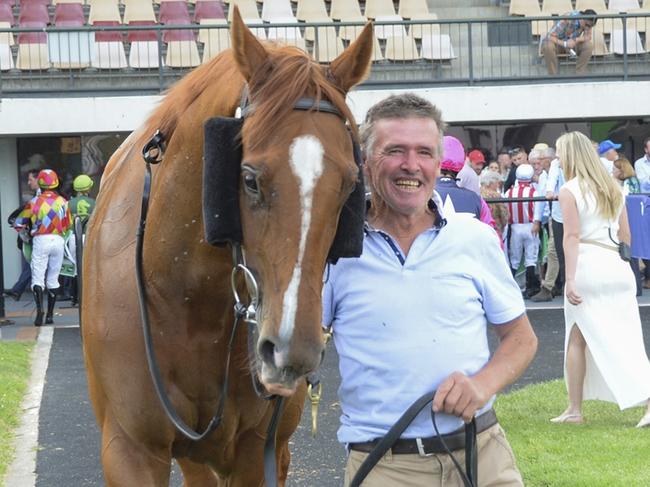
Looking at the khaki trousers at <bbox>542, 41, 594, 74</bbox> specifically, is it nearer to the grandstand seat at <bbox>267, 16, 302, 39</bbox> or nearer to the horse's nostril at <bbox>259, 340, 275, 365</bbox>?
the grandstand seat at <bbox>267, 16, 302, 39</bbox>

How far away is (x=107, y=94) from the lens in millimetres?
18391

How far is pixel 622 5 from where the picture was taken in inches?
872

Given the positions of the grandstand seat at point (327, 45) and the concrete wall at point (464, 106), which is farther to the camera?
the grandstand seat at point (327, 45)

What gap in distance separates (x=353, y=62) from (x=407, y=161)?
0.33 m

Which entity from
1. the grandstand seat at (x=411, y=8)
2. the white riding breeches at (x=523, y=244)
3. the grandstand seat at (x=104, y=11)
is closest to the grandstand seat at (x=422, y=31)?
the grandstand seat at (x=411, y=8)

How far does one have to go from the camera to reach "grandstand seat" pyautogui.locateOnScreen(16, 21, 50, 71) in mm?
18750

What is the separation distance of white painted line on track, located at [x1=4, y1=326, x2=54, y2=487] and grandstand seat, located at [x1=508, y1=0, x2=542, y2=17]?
12.2m

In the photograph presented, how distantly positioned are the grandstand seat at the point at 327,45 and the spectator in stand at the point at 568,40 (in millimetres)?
3399

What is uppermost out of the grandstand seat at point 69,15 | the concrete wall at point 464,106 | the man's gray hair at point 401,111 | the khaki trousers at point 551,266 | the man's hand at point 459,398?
the grandstand seat at point 69,15

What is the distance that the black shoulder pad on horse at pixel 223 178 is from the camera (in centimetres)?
334

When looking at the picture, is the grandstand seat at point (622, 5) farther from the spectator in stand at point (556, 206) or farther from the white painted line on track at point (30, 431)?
the white painted line on track at point (30, 431)

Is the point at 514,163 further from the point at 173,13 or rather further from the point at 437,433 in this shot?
the point at 437,433

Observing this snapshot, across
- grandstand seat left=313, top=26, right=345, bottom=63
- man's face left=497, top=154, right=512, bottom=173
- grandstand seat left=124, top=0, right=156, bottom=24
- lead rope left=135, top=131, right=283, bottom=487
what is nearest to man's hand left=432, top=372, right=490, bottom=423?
lead rope left=135, top=131, right=283, bottom=487

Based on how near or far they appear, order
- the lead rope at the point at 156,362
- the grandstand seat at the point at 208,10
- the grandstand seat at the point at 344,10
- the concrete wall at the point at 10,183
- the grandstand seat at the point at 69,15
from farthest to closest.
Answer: the grandstand seat at the point at 344,10 → the grandstand seat at the point at 208,10 → the grandstand seat at the point at 69,15 → the concrete wall at the point at 10,183 → the lead rope at the point at 156,362
